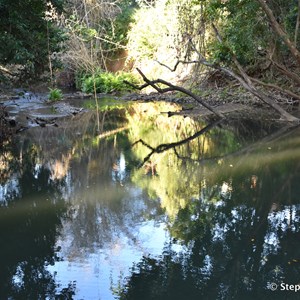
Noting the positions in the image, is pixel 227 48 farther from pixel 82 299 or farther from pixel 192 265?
pixel 82 299

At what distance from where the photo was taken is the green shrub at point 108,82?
2544cm

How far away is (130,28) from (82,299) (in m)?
25.1

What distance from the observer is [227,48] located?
13.4 meters

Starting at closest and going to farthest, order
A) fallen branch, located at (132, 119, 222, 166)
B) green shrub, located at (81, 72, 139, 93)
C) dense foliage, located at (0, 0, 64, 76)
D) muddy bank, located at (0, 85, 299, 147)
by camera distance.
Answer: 1. dense foliage, located at (0, 0, 64, 76)
2. fallen branch, located at (132, 119, 222, 166)
3. muddy bank, located at (0, 85, 299, 147)
4. green shrub, located at (81, 72, 139, 93)

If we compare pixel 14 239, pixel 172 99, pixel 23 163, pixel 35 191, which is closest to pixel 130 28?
pixel 172 99

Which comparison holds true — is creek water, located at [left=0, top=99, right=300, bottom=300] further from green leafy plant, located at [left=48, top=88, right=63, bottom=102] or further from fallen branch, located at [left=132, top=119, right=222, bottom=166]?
green leafy plant, located at [left=48, top=88, right=63, bottom=102]

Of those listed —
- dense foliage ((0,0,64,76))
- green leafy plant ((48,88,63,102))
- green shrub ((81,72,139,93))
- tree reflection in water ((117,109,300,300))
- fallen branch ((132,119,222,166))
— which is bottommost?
tree reflection in water ((117,109,300,300))

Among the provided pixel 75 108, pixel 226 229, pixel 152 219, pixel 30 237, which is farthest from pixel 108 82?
pixel 226 229

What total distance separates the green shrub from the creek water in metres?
14.3

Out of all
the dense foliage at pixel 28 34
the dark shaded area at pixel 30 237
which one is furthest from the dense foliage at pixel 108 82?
the dark shaded area at pixel 30 237

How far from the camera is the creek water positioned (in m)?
4.25

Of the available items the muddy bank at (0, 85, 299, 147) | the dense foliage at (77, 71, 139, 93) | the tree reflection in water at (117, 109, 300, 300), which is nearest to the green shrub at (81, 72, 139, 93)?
the dense foliage at (77, 71, 139, 93)

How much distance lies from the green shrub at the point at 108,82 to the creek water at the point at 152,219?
1429 centimetres

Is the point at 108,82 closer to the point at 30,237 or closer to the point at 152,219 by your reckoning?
the point at 152,219
